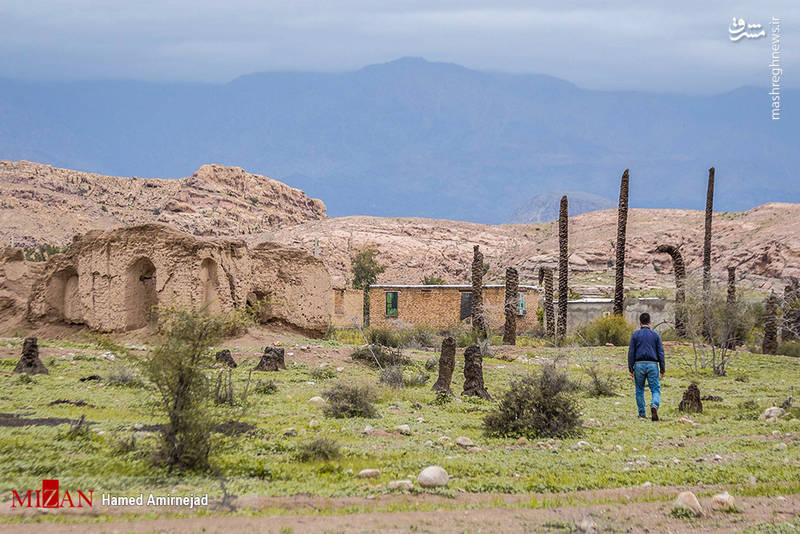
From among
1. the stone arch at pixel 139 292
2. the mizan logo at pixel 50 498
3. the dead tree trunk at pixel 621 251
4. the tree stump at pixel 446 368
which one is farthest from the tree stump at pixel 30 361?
the dead tree trunk at pixel 621 251

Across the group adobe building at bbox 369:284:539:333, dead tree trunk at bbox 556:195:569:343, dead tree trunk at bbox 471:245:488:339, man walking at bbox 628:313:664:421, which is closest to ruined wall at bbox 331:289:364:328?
adobe building at bbox 369:284:539:333

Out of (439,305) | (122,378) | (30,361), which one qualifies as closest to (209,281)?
(30,361)

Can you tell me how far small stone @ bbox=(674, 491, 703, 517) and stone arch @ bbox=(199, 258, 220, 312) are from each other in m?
14.8

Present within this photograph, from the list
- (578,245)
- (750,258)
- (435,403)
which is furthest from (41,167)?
(435,403)

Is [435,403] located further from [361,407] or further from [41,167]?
[41,167]

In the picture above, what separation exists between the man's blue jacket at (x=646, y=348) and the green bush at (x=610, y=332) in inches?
735

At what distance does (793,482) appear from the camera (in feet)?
22.7

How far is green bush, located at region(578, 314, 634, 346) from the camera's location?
30141mm

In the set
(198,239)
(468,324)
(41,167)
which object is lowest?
(468,324)

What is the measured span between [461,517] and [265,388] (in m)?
7.77

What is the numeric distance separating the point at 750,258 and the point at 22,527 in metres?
68.7

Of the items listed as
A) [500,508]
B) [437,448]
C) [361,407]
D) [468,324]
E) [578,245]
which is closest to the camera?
[500,508]

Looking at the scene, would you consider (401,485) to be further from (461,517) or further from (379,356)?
(379,356)

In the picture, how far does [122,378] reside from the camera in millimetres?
13367
